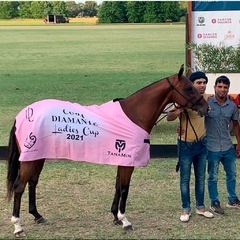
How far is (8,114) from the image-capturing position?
38.3ft

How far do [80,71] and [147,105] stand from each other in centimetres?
1646

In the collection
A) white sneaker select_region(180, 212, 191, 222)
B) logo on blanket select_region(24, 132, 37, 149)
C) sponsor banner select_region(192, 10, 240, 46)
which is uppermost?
sponsor banner select_region(192, 10, 240, 46)

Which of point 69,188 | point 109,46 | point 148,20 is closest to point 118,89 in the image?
point 69,188

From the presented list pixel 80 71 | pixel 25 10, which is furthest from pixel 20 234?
pixel 25 10

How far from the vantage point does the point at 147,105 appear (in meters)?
5.02

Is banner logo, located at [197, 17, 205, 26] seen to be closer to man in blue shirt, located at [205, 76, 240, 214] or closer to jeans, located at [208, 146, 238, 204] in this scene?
man in blue shirt, located at [205, 76, 240, 214]

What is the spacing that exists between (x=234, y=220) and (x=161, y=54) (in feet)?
76.0

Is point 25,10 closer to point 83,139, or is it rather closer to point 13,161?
point 13,161

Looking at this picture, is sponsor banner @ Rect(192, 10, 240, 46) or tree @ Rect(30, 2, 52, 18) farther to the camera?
tree @ Rect(30, 2, 52, 18)

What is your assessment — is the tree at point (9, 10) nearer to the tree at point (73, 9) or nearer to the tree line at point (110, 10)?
the tree line at point (110, 10)

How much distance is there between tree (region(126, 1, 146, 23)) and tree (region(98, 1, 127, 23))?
899 millimetres

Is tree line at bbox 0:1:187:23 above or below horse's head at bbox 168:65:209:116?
below

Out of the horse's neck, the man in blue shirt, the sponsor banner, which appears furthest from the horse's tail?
the sponsor banner

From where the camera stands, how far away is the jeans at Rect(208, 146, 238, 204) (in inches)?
218
